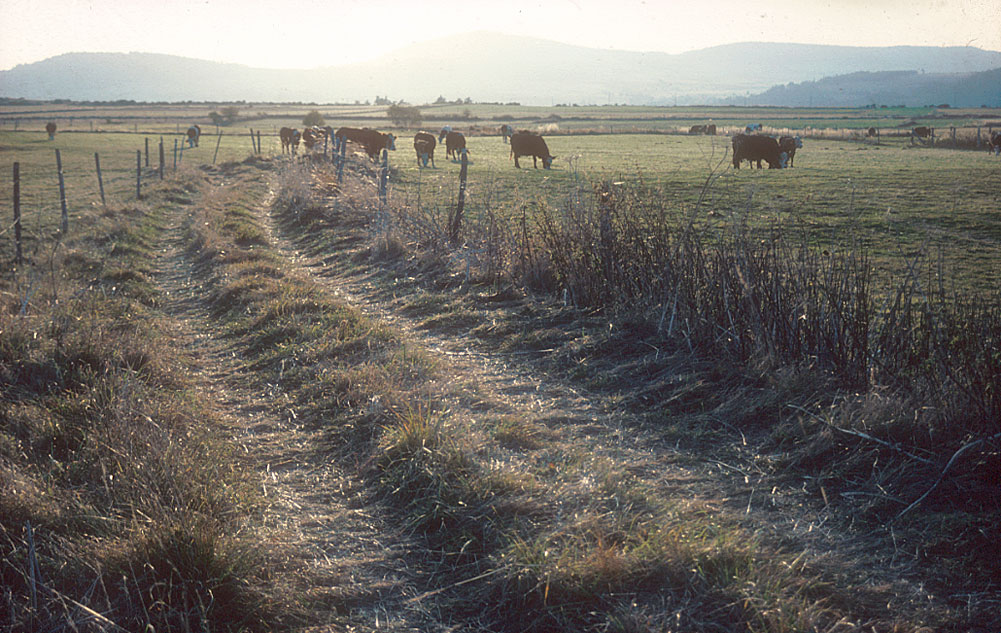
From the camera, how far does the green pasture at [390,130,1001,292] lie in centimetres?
966

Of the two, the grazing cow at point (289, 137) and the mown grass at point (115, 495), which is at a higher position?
the grazing cow at point (289, 137)

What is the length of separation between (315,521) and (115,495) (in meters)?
1.12

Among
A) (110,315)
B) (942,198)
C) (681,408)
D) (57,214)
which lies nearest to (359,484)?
(681,408)

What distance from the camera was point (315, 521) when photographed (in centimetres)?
402

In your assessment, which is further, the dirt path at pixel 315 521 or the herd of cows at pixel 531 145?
the herd of cows at pixel 531 145

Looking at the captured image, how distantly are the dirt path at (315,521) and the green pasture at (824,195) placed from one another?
3.64m

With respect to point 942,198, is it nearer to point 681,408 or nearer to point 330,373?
point 681,408

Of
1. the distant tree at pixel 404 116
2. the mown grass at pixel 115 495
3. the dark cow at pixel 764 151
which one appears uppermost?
the distant tree at pixel 404 116

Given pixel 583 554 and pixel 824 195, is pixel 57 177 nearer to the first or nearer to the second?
pixel 824 195

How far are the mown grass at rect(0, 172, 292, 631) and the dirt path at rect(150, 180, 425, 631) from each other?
171 millimetres

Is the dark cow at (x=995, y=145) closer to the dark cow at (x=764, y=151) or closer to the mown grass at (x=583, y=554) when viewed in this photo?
the dark cow at (x=764, y=151)

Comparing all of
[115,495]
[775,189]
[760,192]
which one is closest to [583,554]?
[115,495]

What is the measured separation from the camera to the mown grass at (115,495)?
3.10 meters

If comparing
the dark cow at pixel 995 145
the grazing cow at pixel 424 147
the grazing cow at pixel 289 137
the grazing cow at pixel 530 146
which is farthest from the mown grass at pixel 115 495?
the dark cow at pixel 995 145
